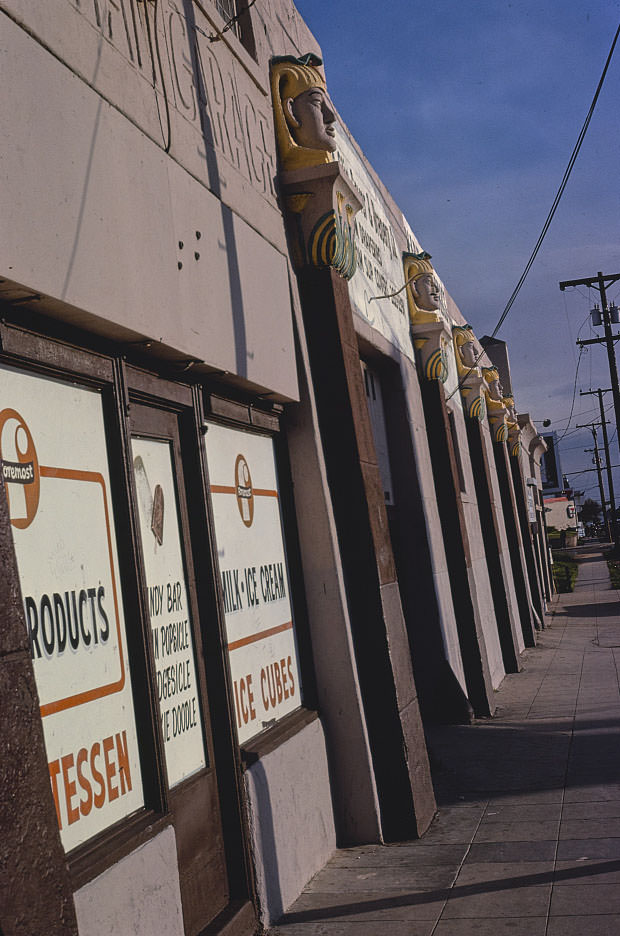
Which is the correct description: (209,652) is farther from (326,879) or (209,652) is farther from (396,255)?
(396,255)

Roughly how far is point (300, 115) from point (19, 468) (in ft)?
15.1

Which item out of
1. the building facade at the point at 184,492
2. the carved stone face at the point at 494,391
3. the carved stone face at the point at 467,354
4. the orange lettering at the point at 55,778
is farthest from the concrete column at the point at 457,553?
the orange lettering at the point at 55,778

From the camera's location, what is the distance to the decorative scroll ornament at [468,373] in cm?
1606

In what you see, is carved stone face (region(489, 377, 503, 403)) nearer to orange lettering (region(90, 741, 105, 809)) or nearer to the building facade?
the building facade

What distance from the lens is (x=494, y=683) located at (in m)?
14.1

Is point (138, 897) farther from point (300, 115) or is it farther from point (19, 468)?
point (300, 115)

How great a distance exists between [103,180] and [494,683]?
1130 cm

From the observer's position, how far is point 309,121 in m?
7.29

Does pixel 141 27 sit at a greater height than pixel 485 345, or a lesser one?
lesser

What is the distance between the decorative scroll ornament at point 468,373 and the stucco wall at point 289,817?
10.4 metres

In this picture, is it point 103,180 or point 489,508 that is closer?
point 103,180

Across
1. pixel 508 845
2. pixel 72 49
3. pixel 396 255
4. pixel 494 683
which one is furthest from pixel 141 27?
pixel 494 683

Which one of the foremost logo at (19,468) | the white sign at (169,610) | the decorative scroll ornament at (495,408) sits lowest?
the white sign at (169,610)

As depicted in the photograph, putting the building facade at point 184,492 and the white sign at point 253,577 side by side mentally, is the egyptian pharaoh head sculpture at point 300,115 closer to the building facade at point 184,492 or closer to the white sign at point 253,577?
the building facade at point 184,492
